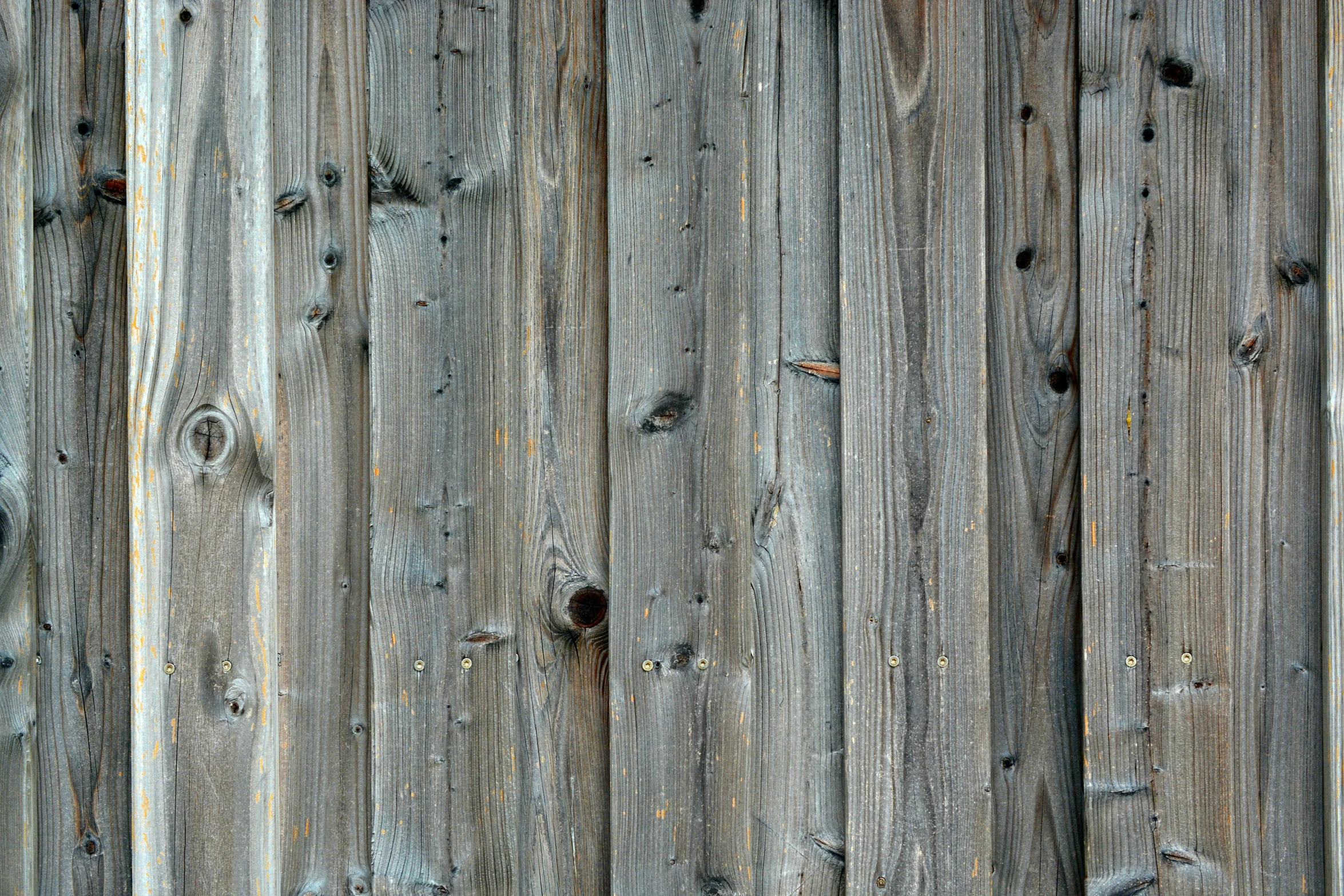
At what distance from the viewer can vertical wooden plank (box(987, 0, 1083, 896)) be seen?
1227mm

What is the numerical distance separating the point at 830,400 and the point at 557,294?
0.44 metres

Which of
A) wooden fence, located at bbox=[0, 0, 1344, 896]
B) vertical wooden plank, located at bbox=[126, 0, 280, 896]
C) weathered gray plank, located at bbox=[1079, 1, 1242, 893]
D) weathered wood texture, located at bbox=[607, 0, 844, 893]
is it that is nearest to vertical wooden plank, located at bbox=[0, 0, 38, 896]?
wooden fence, located at bbox=[0, 0, 1344, 896]

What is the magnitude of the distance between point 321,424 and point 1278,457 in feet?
4.59

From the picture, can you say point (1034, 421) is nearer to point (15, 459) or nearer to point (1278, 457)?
point (1278, 457)

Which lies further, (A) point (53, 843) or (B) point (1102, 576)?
(A) point (53, 843)

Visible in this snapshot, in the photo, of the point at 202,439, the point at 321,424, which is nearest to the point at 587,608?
the point at 321,424

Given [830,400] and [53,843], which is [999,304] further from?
[53,843]

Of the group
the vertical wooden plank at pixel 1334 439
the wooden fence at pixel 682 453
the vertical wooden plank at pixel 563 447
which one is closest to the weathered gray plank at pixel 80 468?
the wooden fence at pixel 682 453

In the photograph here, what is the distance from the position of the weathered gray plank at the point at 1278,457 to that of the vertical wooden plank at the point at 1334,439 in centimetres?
2

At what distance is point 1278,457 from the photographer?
47.3 inches

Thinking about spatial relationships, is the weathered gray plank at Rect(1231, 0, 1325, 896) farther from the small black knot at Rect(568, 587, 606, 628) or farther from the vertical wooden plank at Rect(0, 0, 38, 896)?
the vertical wooden plank at Rect(0, 0, 38, 896)

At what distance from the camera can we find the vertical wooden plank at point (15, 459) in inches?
50.2

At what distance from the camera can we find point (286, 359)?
1262 mm

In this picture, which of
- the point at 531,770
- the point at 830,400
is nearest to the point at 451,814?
the point at 531,770
